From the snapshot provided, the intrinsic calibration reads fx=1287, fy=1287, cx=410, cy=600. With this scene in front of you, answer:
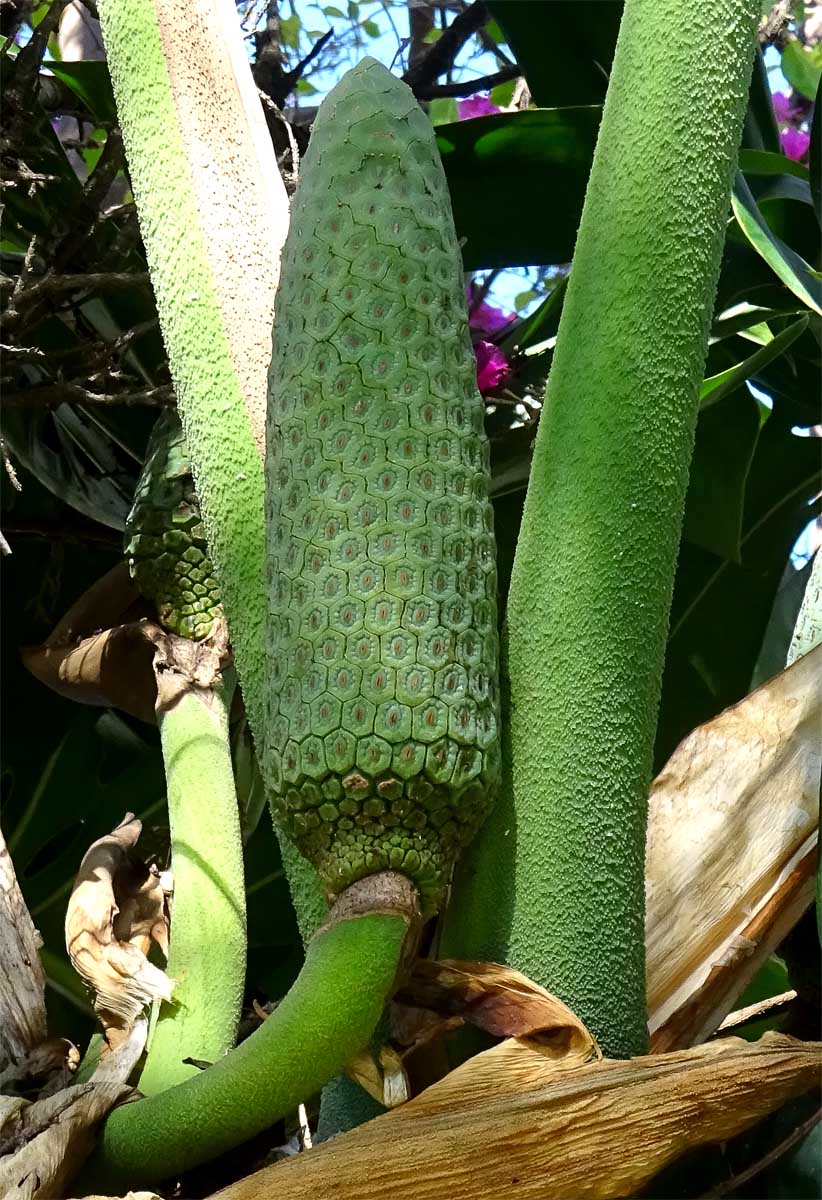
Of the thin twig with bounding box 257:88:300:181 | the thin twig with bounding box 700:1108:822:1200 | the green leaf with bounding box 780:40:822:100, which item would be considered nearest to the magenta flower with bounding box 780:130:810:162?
the green leaf with bounding box 780:40:822:100

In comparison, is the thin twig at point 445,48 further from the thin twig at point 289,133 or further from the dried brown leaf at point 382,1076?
the dried brown leaf at point 382,1076

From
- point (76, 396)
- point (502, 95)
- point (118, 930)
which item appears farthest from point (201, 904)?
point (502, 95)

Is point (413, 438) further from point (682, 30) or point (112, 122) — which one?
point (112, 122)

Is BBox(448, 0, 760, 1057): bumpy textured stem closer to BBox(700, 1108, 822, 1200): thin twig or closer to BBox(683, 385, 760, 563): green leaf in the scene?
BBox(700, 1108, 822, 1200): thin twig

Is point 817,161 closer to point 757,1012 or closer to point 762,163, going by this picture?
point 762,163

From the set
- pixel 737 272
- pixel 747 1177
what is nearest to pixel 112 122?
pixel 737 272

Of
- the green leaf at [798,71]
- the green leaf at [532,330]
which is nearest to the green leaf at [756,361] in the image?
the green leaf at [532,330]
